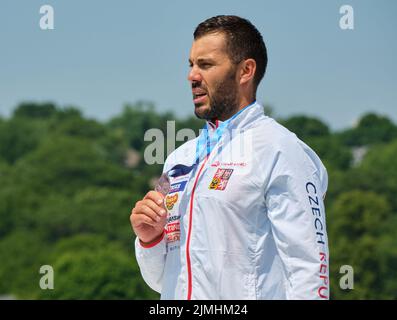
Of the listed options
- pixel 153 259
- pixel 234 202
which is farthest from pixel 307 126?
pixel 234 202

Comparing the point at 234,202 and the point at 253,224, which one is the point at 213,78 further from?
the point at 253,224

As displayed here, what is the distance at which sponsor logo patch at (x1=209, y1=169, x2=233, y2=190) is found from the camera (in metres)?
4.63

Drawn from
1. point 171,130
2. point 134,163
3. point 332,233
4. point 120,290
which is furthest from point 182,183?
point 134,163

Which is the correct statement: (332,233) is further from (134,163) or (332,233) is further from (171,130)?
(171,130)

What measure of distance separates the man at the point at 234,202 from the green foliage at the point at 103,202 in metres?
51.1

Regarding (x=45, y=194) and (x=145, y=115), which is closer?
(x=45, y=194)

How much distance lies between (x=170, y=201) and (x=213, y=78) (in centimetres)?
63

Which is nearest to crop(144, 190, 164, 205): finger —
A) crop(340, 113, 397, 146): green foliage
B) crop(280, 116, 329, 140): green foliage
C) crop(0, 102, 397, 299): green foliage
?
crop(0, 102, 397, 299): green foliage

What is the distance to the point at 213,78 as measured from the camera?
4.79 meters

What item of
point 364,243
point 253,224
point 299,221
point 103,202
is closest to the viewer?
point 299,221

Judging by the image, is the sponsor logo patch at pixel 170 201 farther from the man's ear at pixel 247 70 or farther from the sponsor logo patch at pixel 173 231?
the man's ear at pixel 247 70

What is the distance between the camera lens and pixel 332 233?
238ft

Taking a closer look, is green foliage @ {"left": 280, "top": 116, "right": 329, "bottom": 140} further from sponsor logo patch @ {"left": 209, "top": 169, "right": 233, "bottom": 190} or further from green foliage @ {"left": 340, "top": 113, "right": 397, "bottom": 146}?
sponsor logo patch @ {"left": 209, "top": 169, "right": 233, "bottom": 190}

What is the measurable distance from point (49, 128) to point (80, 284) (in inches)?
2253
